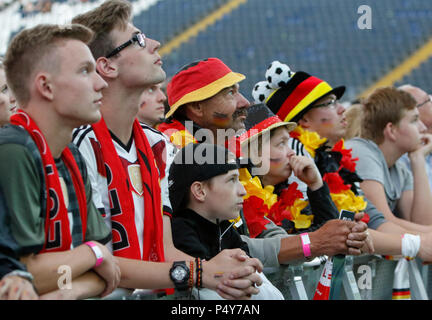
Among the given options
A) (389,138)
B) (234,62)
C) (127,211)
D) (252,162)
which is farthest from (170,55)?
(127,211)

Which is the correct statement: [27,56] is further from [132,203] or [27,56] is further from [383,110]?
[383,110]

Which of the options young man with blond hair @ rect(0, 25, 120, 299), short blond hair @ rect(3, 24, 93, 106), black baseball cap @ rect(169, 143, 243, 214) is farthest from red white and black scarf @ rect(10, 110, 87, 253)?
black baseball cap @ rect(169, 143, 243, 214)

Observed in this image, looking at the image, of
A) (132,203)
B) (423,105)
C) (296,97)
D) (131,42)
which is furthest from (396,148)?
(132,203)

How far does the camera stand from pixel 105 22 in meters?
2.34

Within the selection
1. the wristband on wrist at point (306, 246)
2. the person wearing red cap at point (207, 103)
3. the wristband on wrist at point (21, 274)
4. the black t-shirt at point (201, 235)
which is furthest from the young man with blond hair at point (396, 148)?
the wristband on wrist at point (21, 274)

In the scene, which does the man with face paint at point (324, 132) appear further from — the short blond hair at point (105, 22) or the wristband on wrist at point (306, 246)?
the short blond hair at point (105, 22)

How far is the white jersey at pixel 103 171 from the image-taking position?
81.0 inches

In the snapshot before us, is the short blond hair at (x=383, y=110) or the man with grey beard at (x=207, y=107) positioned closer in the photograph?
the man with grey beard at (x=207, y=107)

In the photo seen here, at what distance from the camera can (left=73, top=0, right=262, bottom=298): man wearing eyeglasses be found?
6.53 feet

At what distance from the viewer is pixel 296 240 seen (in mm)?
2627

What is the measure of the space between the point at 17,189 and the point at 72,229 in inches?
10.5

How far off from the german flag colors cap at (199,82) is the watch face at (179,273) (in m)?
1.19
